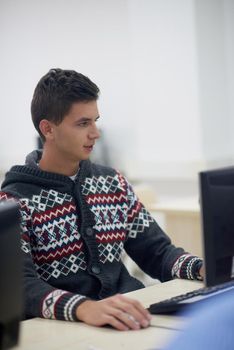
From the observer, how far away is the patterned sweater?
74.5 inches

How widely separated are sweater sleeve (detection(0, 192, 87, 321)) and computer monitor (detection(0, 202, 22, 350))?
46 centimetres

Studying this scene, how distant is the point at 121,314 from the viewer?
1.46m

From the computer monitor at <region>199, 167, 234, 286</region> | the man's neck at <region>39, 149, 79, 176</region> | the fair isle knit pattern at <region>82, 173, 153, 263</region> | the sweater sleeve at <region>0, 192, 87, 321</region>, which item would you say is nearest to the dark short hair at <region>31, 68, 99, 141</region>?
the man's neck at <region>39, 149, 79, 176</region>

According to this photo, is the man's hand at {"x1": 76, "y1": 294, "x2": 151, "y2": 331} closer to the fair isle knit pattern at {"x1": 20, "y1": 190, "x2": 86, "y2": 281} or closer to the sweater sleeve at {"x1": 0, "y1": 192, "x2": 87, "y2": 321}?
the sweater sleeve at {"x1": 0, "y1": 192, "x2": 87, "y2": 321}

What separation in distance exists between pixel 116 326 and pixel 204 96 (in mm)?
3091

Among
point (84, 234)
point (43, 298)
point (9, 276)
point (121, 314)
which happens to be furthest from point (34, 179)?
point (9, 276)

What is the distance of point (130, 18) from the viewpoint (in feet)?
15.3

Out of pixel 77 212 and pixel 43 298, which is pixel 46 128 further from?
pixel 43 298

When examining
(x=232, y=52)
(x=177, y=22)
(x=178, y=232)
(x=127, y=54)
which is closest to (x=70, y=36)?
(x=127, y=54)

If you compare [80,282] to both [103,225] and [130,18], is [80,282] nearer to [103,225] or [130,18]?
[103,225]

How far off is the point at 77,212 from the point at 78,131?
0.86 feet

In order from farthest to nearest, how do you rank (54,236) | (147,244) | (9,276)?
(147,244)
(54,236)
(9,276)

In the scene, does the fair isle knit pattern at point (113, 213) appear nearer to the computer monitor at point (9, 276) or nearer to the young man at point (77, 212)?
the young man at point (77, 212)

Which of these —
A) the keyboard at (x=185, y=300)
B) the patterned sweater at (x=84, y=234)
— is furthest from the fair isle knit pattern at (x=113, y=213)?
the keyboard at (x=185, y=300)
